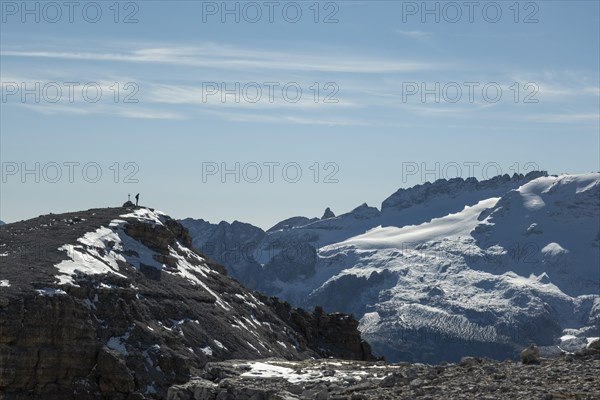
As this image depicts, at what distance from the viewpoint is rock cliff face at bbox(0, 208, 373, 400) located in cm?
8644

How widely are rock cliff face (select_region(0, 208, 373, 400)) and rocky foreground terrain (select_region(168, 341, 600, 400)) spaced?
36.4 metres

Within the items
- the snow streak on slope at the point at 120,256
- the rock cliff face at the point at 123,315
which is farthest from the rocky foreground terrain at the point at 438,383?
the snow streak on slope at the point at 120,256

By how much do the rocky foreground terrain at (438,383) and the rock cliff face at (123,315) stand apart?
36427 mm

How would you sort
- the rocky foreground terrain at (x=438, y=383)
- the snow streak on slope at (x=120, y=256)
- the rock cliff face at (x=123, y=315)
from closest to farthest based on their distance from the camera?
the rocky foreground terrain at (x=438, y=383)
the rock cliff face at (x=123, y=315)
the snow streak on slope at (x=120, y=256)

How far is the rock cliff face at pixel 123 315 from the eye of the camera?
86438mm

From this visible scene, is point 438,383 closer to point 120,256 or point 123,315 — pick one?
point 123,315

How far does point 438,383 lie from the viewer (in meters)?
44.4

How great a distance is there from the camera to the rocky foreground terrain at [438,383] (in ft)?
134

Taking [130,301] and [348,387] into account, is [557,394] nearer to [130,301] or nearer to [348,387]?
[348,387]

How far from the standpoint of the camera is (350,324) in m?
135

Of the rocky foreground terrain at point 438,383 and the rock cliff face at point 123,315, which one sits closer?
the rocky foreground terrain at point 438,383

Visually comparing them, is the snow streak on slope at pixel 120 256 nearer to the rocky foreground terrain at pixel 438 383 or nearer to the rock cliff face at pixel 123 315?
the rock cliff face at pixel 123 315

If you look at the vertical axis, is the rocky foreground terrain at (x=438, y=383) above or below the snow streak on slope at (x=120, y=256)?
below

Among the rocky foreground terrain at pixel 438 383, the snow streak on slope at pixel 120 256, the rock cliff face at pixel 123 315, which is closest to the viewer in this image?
the rocky foreground terrain at pixel 438 383
